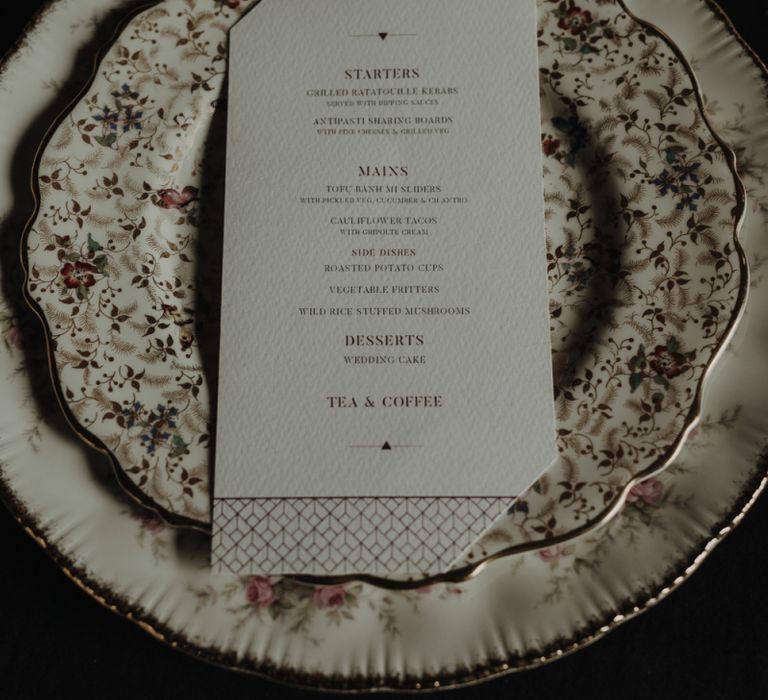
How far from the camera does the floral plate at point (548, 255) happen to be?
0.44 meters

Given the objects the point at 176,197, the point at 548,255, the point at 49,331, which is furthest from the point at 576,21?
the point at 49,331

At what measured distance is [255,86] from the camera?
50 cm

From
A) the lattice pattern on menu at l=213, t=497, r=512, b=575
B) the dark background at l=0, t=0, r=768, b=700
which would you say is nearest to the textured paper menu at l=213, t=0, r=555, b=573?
the lattice pattern on menu at l=213, t=497, r=512, b=575

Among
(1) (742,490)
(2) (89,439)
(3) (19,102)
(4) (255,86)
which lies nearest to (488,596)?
(1) (742,490)

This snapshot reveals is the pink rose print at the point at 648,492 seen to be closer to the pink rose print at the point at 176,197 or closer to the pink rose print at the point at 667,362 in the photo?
the pink rose print at the point at 667,362

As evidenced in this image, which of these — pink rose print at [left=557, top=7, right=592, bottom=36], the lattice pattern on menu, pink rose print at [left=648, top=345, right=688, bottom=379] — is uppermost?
pink rose print at [left=557, top=7, right=592, bottom=36]

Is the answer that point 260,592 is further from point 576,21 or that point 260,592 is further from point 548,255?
point 576,21

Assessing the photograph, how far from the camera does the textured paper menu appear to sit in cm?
44

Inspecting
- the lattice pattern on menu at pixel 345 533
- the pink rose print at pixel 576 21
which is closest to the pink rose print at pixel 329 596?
the lattice pattern on menu at pixel 345 533

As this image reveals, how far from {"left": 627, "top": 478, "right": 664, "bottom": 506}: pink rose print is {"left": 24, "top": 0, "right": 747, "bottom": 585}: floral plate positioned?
0.03 meters

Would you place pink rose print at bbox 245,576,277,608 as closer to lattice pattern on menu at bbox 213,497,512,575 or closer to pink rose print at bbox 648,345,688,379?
lattice pattern on menu at bbox 213,497,512,575

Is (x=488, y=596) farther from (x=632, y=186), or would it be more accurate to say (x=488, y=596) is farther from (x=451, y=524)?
(x=632, y=186)

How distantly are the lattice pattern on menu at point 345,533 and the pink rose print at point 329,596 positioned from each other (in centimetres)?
3

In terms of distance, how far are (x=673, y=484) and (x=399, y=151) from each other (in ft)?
1.05
